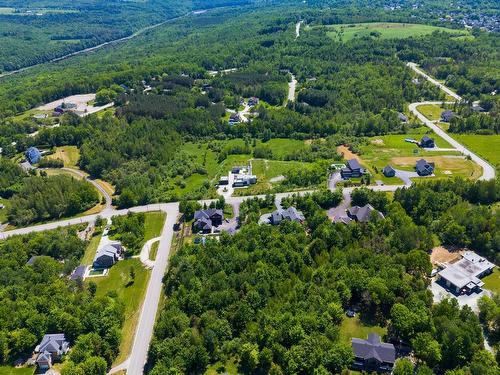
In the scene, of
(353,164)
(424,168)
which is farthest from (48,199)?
(424,168)

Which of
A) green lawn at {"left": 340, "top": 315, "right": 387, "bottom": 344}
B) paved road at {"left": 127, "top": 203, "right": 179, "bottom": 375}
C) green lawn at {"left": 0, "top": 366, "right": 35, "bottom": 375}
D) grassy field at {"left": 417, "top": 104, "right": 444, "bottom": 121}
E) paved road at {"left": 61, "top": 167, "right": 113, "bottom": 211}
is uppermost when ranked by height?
green lawn at {"left": 340, "top": 315, "right": 387, "bottom": 344}

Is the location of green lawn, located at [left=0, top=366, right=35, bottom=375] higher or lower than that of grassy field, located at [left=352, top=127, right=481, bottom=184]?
higher

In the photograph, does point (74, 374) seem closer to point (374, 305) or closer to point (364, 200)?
point (374, 305)

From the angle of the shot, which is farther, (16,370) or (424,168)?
(424,168)

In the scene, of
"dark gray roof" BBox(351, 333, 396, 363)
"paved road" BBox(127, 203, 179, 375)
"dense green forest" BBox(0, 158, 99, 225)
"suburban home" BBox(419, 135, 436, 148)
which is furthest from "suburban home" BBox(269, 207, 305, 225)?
"suburban home" BBox(419, 135, 436, 148)

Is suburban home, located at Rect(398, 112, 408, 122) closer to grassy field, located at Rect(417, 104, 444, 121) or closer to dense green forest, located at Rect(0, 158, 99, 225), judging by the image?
grassy field, located at Rect(417, 104, 444, 121)

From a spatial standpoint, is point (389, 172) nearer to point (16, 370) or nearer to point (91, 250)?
point (91, 250)

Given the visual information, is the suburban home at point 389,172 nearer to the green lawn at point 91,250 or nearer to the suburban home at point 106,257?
the suburban home at point 106,257
